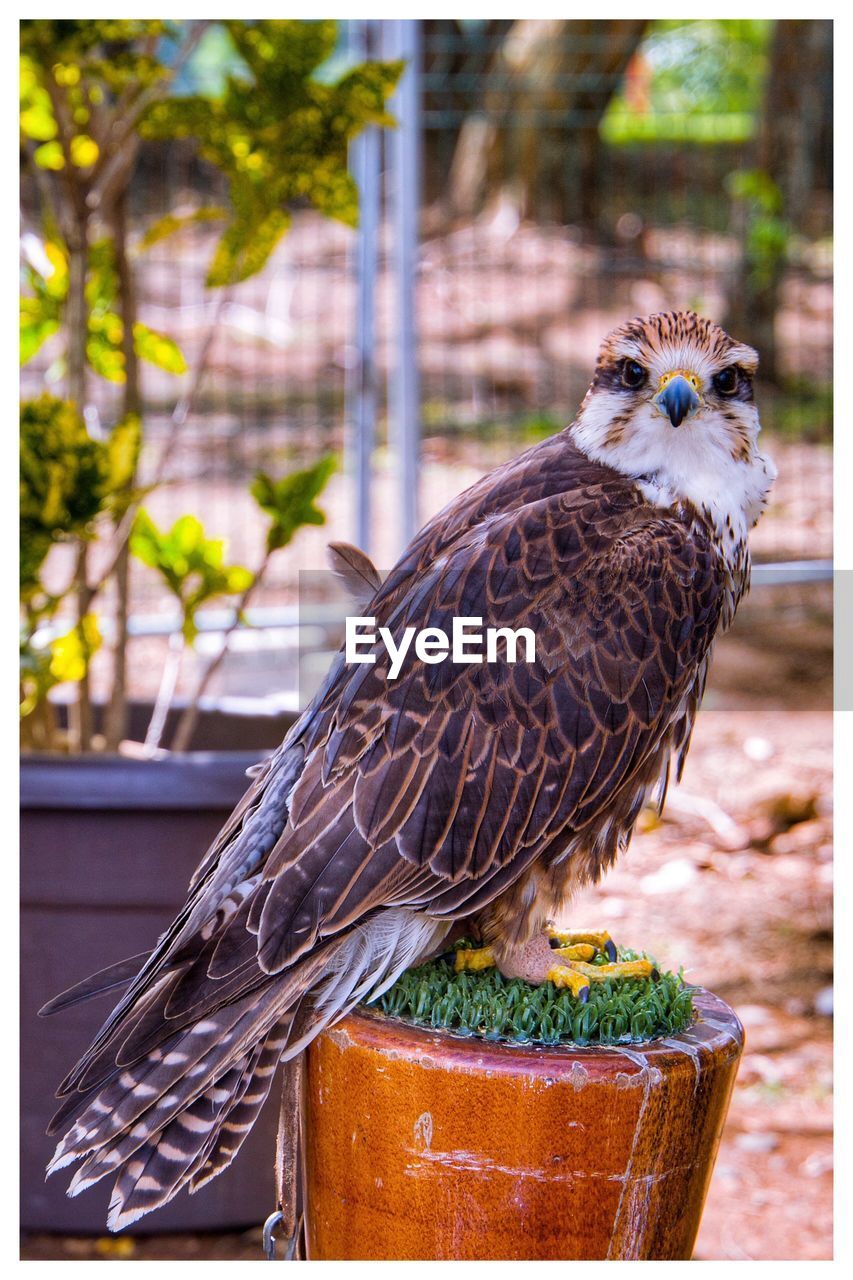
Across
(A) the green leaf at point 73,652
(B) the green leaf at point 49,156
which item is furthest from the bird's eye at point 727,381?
(B) the green leaf at point 49,156

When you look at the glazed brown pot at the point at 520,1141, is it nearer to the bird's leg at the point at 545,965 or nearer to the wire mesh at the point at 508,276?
the bird's leg at the point at 545,965

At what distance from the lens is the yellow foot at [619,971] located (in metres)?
1.75

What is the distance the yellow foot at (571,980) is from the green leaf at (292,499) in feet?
3.45

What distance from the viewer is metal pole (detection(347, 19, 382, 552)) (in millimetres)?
3613

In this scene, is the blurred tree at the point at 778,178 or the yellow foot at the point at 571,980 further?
the blurred tree at the point at 778,178

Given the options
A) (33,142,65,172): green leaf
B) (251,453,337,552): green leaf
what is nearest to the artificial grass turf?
(251,453,337,552): green leaf

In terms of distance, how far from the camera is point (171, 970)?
5.45 ft

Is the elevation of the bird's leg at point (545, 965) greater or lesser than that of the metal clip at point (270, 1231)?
greater

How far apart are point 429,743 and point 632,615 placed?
0.29 meters

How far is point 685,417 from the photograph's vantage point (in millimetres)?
1638

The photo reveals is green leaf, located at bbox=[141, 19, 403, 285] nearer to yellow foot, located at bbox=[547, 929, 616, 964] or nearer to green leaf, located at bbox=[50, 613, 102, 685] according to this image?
green leaf, located at bbox=[50, 613, 102, 685]

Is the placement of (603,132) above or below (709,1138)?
above
